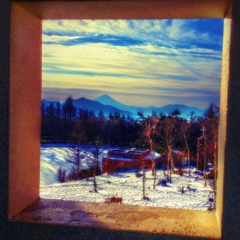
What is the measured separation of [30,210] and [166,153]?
1079 millimetres

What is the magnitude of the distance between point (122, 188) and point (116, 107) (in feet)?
2.16

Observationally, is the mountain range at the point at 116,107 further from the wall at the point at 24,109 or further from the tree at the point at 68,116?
the wall at the point at 24,109

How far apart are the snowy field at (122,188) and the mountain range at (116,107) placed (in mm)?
358

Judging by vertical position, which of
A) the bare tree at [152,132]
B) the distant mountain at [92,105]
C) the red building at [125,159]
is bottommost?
the red building at [125,159]

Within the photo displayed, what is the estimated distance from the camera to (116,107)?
2453mm

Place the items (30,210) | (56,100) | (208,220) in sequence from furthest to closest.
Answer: (56,100), (30,210), (208,220)

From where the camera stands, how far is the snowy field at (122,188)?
2168 mm

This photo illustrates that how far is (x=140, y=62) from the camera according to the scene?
8.38 feet

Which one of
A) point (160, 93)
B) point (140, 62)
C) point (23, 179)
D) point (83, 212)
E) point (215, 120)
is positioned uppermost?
point (140, 62)

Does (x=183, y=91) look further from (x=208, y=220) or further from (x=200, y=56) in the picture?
(x=208, y=220)

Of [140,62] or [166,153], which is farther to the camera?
[140,62]

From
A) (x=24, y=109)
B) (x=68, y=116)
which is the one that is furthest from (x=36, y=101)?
(x=68, y=116)

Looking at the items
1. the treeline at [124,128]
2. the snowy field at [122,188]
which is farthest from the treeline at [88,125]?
the snowy field at [122,188]

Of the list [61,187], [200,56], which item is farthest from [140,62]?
[61,187]
